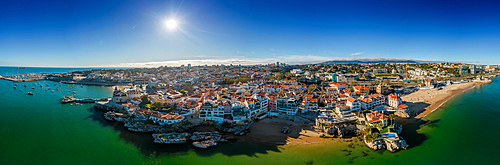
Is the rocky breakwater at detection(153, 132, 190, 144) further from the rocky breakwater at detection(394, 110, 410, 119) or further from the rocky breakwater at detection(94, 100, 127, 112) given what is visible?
the rocky breakwater at detection(394, 110, 410, 119)

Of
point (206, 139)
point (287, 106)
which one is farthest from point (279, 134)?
point (206, 139)

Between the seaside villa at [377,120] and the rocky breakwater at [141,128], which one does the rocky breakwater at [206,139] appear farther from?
the seaside villa at [377,120]

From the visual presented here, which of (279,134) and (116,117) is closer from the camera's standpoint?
(279,134)

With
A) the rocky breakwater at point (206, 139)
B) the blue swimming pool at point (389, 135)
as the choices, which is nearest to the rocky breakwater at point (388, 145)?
the blue swimming pool at point (389, 135)

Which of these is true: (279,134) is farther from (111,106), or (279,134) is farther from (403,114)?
(111,106)

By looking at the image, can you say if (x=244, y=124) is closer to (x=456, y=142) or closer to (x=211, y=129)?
(x=211, y=129)

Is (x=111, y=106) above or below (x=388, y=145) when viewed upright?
above
